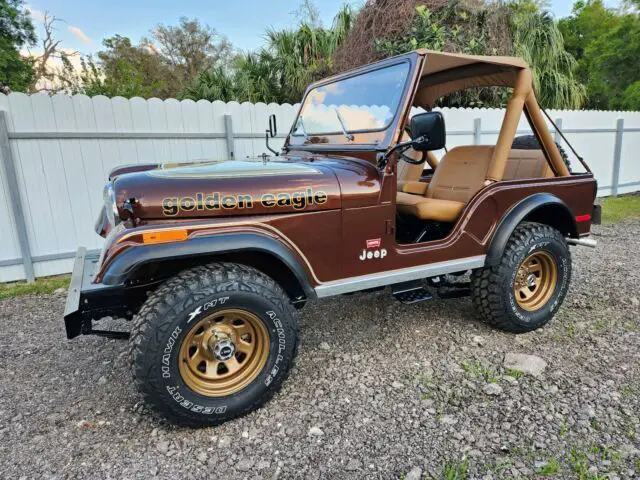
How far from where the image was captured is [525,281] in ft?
11.1

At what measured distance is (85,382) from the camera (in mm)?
2842

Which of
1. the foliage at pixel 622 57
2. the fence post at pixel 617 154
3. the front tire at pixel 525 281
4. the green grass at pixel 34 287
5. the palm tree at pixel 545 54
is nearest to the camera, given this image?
the front tire at pixel 525 281

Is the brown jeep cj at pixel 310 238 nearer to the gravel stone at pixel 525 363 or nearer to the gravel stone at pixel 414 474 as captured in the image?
the gravel stone at pixel 525 363

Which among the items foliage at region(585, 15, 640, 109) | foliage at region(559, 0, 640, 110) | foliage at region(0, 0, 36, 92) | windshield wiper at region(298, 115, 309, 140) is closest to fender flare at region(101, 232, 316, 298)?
windshield wiper at region(298, 115, 309, 140)

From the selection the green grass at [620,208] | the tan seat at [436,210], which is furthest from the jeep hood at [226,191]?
the green grass at [620,208]

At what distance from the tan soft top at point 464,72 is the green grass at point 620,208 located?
5.21 m

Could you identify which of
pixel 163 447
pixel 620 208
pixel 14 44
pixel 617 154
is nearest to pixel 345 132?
pixel 163 447

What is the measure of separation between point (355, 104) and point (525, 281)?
188 cm

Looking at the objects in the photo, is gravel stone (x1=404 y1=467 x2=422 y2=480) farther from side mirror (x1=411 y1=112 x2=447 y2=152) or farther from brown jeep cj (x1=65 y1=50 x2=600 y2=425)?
side mirror (x1=411 y1=112 x2=447 y2=152)

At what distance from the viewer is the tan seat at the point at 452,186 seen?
318 centimetres

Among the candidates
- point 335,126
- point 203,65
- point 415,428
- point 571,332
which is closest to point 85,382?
point 415,428

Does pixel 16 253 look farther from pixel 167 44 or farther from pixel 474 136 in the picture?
pixel 167 44

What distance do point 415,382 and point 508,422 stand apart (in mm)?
585

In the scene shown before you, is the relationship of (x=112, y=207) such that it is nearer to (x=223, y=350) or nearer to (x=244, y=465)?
(x=223, y=350)
